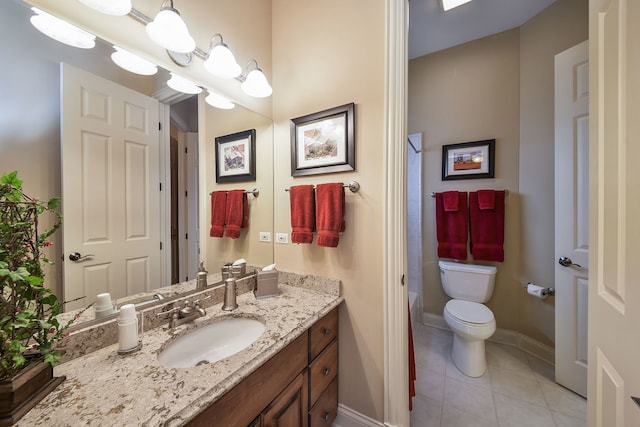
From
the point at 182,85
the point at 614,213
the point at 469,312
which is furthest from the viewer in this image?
the point at 469,312

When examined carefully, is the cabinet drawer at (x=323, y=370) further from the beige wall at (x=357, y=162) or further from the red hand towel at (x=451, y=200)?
the red hand towel at (x=451, y=200)

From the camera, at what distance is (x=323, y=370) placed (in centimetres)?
120

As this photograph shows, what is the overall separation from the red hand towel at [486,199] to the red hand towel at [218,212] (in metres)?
2.18

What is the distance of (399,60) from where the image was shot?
1.20 metres

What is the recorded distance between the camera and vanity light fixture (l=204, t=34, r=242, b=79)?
113 cm

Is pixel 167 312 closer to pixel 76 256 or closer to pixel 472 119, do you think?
pixel 76 256

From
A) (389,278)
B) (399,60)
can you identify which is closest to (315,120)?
(399,60)

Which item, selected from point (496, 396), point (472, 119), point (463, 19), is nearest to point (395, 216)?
point (496, 396)

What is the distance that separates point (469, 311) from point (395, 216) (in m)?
1.34

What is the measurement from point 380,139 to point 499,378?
2017mm

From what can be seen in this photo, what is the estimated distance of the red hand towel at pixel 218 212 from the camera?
1346 mm

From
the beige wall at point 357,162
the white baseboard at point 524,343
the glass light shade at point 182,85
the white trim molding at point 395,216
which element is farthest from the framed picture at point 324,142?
the white baseboard at point 524,343

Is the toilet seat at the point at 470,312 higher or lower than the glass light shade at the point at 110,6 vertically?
lower

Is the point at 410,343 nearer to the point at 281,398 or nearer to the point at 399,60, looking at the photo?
the point at 281,398
